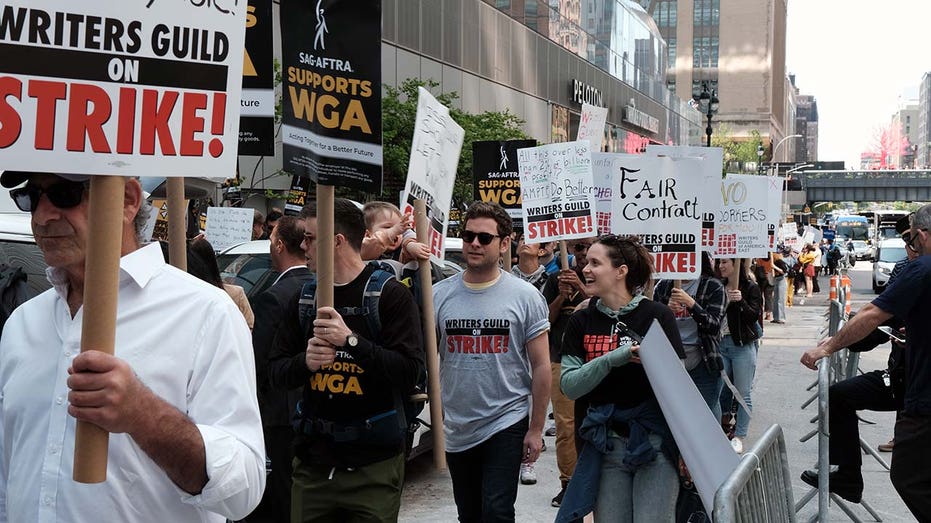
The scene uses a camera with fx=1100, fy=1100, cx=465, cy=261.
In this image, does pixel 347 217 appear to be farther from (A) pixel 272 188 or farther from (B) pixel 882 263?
(B) pixel 882 263

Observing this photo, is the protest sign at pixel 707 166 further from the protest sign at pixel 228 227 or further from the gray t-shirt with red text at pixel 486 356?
the protest sign at pixel 228 227

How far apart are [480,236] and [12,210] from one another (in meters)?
3.16

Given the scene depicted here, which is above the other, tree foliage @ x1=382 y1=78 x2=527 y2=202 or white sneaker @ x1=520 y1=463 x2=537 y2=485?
tree foliage @ x1=382 y1=78 x2=527 y2=202

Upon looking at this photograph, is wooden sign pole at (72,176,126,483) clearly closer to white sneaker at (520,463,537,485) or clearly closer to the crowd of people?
the crowd of people

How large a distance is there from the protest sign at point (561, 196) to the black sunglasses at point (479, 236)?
315cm

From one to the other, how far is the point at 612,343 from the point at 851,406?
269 centimetres

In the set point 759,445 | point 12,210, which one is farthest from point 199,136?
point 12,210

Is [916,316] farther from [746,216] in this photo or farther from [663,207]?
[746,216]

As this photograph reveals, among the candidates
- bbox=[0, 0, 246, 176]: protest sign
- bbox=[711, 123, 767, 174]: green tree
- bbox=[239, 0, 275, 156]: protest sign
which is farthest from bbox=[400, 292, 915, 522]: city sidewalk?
bbox=[711, 123, 767, 174]: green tree

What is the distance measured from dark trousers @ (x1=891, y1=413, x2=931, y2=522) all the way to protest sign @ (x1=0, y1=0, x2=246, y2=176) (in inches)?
178

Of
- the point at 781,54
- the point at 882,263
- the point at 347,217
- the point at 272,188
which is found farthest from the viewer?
the point at 781,54

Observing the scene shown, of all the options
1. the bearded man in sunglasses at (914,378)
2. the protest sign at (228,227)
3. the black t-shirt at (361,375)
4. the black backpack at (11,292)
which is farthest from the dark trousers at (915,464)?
the protest sign at (228,227)

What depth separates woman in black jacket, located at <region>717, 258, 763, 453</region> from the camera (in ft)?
32.6

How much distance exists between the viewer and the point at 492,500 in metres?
5.35
